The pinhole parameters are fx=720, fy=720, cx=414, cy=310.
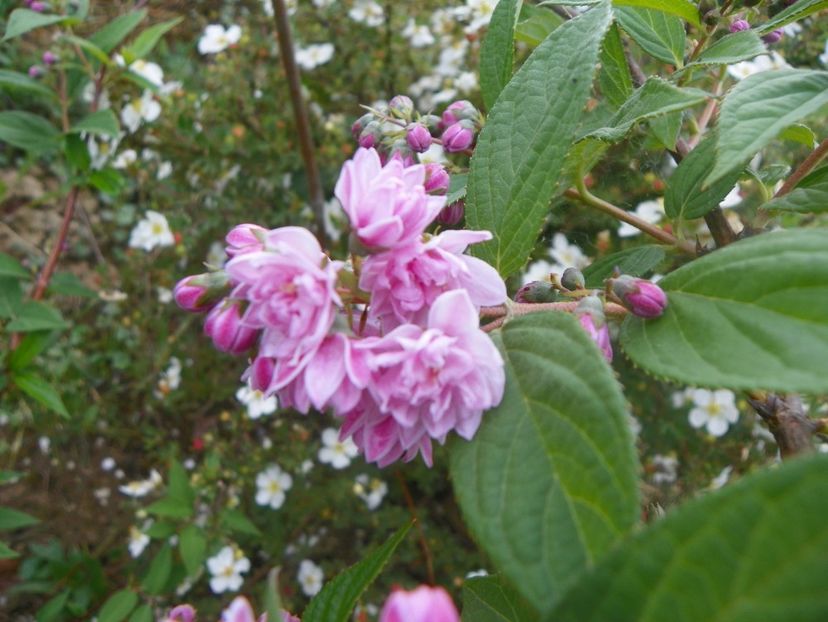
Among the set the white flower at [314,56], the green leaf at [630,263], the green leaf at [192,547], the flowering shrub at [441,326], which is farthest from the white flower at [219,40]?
the green leaf at [630,263]

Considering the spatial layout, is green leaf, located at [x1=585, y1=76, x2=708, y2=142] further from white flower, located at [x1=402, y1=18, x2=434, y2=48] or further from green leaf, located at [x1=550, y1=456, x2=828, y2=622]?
white flower, located at [x1=402, y1=18, x2=434, y2=48]

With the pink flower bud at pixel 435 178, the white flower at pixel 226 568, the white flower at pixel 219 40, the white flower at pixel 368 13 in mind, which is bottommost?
the white flower at pixel 226 568

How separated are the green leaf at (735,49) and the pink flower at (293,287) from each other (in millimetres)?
480

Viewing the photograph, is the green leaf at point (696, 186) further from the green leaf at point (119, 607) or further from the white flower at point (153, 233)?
the white flower at point (153, 233)

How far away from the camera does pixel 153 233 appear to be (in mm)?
2254

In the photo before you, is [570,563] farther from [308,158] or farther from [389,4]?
[389,4]

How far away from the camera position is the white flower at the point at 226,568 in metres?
1.88

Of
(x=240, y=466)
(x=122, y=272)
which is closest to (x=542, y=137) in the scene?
(x=240, y=466)

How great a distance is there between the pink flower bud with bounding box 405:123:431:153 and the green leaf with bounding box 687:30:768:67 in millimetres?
300

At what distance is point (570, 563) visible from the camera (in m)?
0.44

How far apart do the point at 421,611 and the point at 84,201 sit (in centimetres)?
282

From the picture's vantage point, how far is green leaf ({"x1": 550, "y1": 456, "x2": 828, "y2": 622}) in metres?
0.33

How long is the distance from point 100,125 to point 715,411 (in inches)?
60.0

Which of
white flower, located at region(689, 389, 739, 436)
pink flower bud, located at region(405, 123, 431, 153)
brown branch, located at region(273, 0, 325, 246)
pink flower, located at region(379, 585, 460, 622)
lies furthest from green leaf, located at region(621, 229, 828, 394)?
brown branch, located at region(273, 0, 325, 246)
